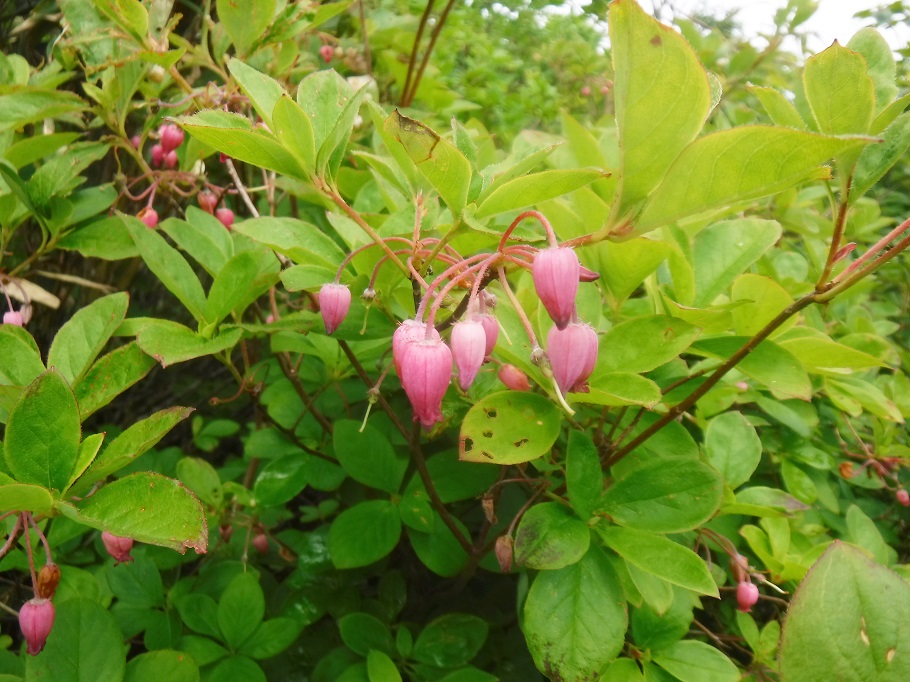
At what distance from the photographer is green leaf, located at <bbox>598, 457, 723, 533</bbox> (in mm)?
703

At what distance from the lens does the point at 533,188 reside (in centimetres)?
59

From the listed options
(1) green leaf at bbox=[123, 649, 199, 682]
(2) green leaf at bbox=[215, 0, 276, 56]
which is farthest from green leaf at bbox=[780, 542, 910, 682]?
(2) green leaf at bbox=[215, 0, 276, 56]

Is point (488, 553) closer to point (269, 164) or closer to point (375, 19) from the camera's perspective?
A: point (269, 164)

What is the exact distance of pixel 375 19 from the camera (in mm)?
1914

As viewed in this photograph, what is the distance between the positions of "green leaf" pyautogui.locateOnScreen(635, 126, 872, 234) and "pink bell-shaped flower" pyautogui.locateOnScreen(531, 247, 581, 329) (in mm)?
79

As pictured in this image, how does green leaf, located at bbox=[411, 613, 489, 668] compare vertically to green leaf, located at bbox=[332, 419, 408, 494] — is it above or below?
below

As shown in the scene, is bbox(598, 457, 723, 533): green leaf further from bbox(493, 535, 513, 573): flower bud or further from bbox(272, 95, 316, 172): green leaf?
bbox(272, 95, 316, 172): green leaf

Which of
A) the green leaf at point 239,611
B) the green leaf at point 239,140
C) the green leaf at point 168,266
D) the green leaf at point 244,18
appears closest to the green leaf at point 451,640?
the green leaf at point 239,611

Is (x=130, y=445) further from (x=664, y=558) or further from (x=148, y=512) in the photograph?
(x=664, y=558)

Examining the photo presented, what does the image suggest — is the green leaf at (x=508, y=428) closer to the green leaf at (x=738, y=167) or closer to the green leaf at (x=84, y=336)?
the green leaf at (x=738, y=167)

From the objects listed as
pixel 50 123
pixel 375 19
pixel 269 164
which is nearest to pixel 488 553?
pixel 269 164

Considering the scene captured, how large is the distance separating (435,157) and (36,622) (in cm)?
76

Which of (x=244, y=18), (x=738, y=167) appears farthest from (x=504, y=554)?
(x=244, y=18)

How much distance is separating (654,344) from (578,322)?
16 centimetres
